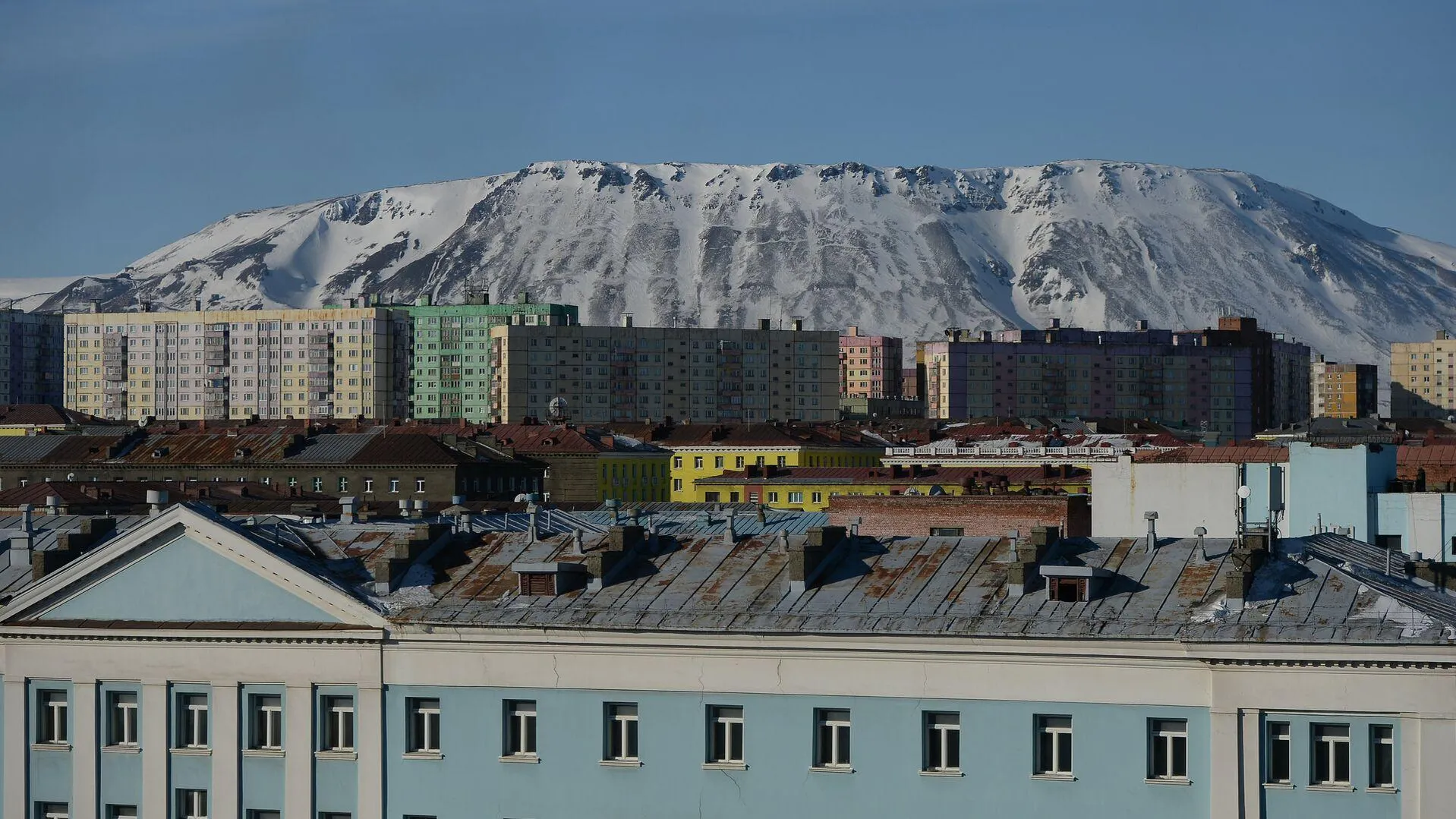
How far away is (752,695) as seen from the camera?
30.4 meters

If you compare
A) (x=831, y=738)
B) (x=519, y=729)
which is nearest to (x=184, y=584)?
(x=519, y=729)

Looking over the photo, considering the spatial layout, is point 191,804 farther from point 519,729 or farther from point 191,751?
point 519,729

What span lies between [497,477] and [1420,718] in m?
102

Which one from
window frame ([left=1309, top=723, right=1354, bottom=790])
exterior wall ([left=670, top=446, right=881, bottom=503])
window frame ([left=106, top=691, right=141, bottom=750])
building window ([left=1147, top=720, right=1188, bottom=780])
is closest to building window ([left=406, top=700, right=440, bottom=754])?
window frame ([left=106, top=691, right=141, bottom=750])

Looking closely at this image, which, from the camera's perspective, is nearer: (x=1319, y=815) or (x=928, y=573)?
(x=1319, y=815)

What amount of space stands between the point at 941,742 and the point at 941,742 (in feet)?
0.06

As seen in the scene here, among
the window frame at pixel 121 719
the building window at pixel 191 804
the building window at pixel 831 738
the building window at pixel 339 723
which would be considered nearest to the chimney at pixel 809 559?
the building window at pixel 831 738

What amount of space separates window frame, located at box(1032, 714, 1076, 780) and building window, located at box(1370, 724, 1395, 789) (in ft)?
11.5

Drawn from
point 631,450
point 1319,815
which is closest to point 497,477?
point 631,450

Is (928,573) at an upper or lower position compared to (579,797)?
upper

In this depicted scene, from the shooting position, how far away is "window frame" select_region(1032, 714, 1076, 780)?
29.0 metres

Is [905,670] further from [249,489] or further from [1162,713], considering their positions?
[249,489]

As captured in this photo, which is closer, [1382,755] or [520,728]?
[1382,755]

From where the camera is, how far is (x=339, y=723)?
107 feet
